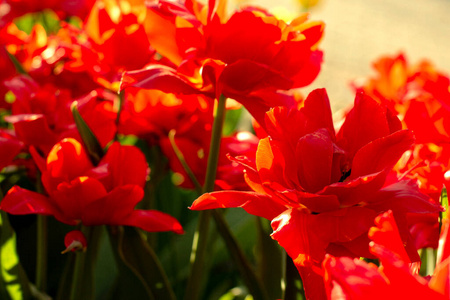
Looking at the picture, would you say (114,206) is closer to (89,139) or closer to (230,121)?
(89,139)

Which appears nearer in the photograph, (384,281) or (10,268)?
(384,281)

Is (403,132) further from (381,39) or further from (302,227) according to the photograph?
(381,39)

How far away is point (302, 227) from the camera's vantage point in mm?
320

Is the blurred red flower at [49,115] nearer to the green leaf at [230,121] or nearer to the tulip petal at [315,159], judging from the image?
the tulip petal at [315,159]

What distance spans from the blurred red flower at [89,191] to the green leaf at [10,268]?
67 millimetres

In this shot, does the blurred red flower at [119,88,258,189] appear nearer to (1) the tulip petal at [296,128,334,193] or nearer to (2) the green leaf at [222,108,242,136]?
(1) the tulip petal at [296,128,334,193]

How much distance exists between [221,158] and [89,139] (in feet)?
0.41

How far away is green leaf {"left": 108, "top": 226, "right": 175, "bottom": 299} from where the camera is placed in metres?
0.46

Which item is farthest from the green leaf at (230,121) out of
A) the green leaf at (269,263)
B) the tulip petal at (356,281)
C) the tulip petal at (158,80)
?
the tulip petal at (356,281)

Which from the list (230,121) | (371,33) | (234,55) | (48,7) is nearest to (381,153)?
(234,55)

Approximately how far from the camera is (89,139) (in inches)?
17.7

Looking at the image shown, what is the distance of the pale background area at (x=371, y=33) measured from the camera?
3.34 m

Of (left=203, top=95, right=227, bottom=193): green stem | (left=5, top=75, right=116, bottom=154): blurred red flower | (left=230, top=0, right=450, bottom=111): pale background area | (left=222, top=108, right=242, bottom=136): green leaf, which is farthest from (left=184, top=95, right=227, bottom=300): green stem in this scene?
(left=230, top=0, right=450, bottom=111): pale background area

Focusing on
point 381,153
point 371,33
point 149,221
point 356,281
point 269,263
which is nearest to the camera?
point 356,281
